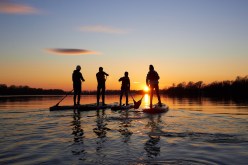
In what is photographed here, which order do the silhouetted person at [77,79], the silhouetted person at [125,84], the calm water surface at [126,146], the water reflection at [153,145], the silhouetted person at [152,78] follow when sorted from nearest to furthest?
the calm water surface at [126,146]
the water reflection at [153,145]
the silhouetted person at [152,78]
the silhouetted person at [77,79]
the silhouetted person at [125,84]

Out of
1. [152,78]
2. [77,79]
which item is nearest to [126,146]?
[152,78]

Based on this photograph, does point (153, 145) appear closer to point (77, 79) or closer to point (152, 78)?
point (152, 78)

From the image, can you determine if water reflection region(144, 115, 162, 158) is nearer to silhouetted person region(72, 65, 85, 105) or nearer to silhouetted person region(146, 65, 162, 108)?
silhouetted person region(146, 65, 162, 108)

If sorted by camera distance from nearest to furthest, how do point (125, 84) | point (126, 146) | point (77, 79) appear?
1. point (126, 146)
2. point (77, 79)
3. point (125, 84)

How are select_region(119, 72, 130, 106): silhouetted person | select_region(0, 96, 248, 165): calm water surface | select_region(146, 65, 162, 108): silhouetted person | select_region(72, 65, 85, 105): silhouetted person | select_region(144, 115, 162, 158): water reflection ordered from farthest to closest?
select_region(119, 72, 130, 106): silhouetted person → select_region(72, 65, 85, 105): silhouetted person → select_region(146, 65, 162, 108): silhouetted person → select_region(144, 115, 162, 158): water reflection → select_region(0, 96, 248, 165): calm water surface

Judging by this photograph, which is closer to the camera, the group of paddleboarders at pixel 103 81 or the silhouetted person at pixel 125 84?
the group of paddleboarders at pixel 103 81

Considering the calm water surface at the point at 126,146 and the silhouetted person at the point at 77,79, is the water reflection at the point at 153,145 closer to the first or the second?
the calm water surface at the point at 126,146

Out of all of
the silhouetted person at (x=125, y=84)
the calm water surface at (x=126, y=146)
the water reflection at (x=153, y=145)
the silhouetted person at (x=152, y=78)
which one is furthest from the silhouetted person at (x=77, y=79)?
the water reflection at (x=153, y=145)

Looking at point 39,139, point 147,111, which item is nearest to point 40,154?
point 39,139

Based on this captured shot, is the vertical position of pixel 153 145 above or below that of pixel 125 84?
below

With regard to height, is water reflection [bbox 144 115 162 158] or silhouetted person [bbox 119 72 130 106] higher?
silhouetted person [bbox 119 72 130 106]

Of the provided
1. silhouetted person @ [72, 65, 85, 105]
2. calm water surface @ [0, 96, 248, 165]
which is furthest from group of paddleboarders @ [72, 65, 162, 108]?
calm water surface @ [0, 96, 248, 165]

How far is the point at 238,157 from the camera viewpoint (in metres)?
A: 5.34

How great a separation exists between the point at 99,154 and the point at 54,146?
56.0 inches
